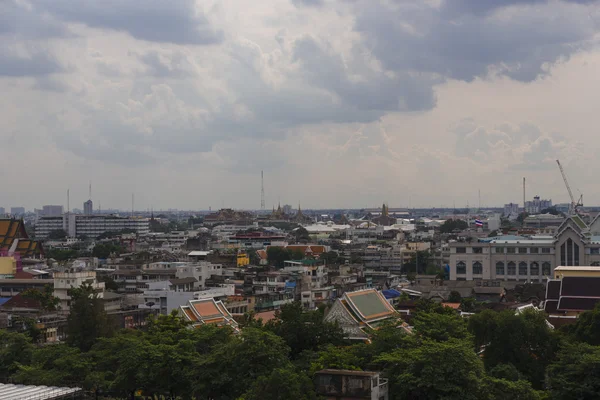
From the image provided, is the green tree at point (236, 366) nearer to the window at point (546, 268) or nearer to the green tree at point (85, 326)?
the green tree at point (85, 326)

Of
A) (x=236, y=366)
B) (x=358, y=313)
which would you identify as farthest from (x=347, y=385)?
(x=358, y=313)

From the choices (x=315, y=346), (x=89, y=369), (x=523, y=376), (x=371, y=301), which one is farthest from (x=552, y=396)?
Result: (x=89, y=369)

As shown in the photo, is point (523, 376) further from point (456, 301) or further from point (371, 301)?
point (456, 301)

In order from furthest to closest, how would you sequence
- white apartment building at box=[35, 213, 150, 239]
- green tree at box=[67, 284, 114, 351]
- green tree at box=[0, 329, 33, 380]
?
1. white apartment building at box=[35, 213, 150, 239]
2. green tree at box=[67, 284, 114, 351]
3. green tree at box=[0, 329, 33, 380]

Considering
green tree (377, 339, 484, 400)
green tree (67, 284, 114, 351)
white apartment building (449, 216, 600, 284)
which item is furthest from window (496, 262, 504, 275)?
green tree (377, 339, 484, 400)

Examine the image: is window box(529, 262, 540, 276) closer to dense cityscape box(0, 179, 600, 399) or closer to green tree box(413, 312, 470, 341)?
dense cityscape box(0, 179, 600, 399)

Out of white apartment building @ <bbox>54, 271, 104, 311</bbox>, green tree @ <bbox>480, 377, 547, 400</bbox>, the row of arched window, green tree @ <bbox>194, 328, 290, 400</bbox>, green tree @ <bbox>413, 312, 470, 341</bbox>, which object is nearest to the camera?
green tree @ <bbox>480, 377, 547, 400</bbox>

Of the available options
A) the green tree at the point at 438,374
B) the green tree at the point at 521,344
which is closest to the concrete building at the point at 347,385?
the green tree at the point at 438,374
